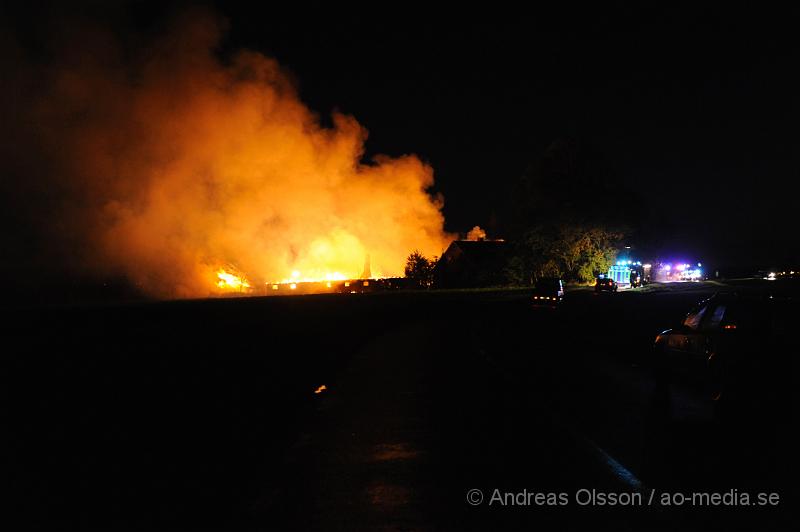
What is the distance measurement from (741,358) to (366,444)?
472cm

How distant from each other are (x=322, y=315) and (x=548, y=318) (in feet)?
35.6

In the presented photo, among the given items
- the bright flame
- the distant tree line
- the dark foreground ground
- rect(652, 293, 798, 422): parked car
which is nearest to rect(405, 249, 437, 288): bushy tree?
the distant tree line

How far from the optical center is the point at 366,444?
7711 mm

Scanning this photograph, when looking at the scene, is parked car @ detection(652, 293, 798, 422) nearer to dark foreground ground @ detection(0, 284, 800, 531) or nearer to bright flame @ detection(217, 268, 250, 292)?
dark foreground ground @ detection(0, 284, 800, 531)

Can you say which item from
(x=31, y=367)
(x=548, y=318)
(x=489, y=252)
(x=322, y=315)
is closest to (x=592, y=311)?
(x=548, y=318)

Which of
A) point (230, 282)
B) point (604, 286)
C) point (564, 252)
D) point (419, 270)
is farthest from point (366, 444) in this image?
point (564, 252)

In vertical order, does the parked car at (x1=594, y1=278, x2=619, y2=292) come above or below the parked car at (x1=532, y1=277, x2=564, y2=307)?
above

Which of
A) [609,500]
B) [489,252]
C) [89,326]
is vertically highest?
[489,252]

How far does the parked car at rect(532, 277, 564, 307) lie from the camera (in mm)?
38312

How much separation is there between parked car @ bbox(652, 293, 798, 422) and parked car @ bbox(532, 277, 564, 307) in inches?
1144

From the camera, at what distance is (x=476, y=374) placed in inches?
533

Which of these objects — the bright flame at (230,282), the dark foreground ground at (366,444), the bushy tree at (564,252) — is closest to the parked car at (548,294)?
the dark foreground ground at (366,444)

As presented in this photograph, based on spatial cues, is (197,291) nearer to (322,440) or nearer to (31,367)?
(31,367)

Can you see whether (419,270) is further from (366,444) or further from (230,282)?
(366,444)
